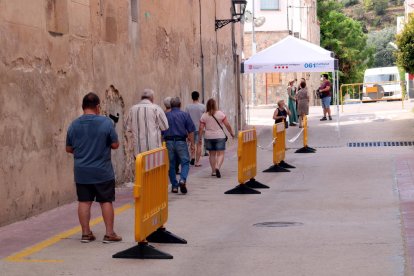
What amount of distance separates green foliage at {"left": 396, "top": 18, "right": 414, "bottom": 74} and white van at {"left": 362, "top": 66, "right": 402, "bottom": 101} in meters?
21.7

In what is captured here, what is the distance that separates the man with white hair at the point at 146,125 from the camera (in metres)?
16.0

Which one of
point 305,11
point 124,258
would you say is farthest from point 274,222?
point 305,11

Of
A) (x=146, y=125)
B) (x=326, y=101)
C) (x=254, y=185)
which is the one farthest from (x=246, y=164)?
(x=326, y=101)

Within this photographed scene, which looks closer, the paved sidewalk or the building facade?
the paved sidewalk

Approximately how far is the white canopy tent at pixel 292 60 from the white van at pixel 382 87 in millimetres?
27521

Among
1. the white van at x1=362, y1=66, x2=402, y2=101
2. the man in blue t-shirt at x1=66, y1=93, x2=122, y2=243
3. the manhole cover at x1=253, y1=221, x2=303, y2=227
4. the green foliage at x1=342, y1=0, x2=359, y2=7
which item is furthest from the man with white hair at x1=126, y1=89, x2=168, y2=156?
the green foliage at x1=342, y1=0, x2=359, y2=7

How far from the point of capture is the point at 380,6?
19312 centimetres

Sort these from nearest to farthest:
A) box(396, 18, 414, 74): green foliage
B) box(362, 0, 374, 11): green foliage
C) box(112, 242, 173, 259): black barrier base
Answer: box(112, 242, 173, 259): black barrier base, box(396, 18, 414, 74): green foliage, box(362, 0, 374, 11): green foliage

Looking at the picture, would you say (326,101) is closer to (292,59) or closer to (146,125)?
(292,59)

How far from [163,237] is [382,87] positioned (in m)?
56.7

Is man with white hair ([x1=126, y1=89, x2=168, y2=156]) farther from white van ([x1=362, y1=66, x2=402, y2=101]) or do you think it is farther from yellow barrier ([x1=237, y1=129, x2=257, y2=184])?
white van ([x1=362, y1=66, x2=402, y2=101])

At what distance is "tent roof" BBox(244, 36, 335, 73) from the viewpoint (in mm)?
31561

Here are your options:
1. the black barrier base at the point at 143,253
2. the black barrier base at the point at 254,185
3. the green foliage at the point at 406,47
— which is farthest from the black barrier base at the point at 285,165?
the green foliage at the point at 406,47

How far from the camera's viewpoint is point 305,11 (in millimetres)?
76188
